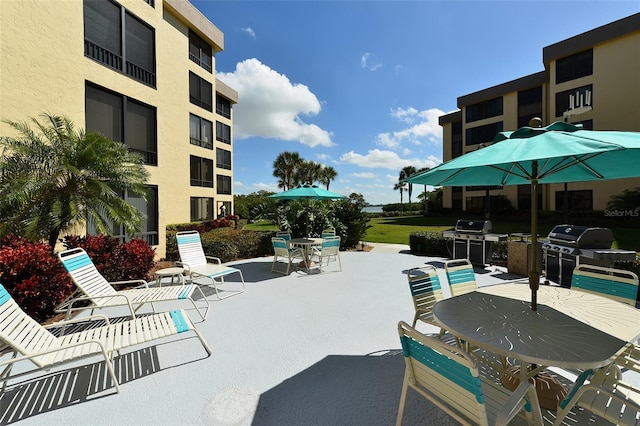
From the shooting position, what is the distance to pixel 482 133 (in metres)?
33.7

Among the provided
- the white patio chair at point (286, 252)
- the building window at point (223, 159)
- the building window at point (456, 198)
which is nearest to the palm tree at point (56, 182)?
the white patio chair at point (286, 252)

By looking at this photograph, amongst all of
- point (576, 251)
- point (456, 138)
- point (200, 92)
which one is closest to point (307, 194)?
point (576, 251)

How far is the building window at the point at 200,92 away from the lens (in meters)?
18.2

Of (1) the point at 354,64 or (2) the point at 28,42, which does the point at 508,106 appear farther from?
(2) the point at 28,42

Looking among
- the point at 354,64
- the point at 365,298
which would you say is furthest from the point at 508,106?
the point at 365,298

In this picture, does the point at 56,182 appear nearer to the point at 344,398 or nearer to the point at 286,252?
the point at 286,252

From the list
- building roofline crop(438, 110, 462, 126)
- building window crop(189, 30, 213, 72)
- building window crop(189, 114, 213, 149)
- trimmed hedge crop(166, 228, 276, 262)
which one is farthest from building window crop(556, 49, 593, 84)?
building window crop(189, 114, 213, 149)

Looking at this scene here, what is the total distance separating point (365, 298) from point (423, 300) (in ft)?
8.02

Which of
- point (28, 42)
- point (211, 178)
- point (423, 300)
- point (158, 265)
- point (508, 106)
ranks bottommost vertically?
point (158, 265)

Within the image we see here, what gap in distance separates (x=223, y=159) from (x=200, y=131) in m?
9.01

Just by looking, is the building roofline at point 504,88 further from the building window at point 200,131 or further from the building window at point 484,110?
the building window at point 200,131

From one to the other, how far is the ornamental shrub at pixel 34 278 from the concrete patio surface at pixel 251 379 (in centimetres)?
95

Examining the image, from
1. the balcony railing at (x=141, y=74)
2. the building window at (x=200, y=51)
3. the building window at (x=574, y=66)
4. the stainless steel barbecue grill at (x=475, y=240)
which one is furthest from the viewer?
the building window at (x=574, y=66)

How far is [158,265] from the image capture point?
387 inches
